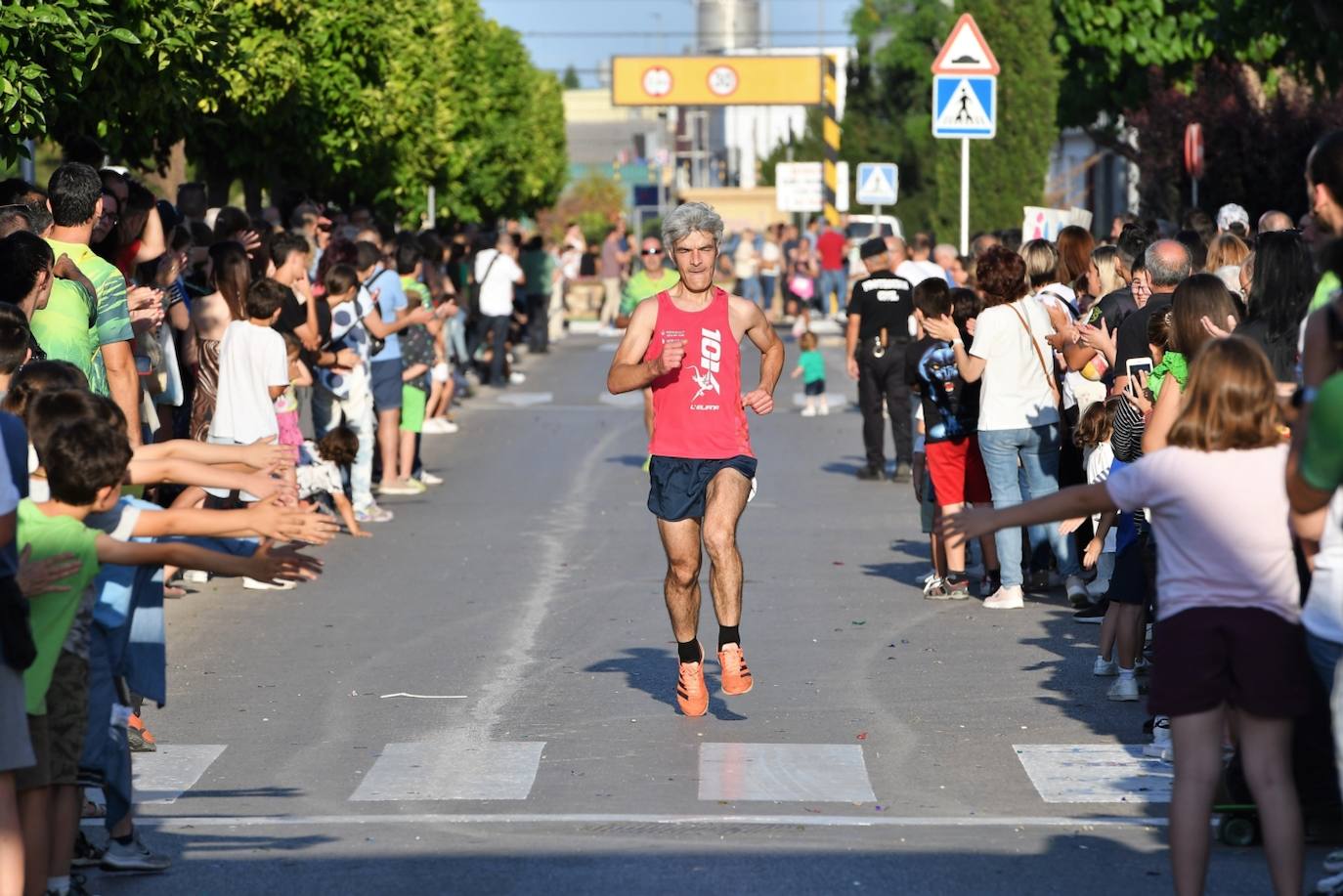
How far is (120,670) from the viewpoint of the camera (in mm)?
6742

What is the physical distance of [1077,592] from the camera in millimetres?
11969

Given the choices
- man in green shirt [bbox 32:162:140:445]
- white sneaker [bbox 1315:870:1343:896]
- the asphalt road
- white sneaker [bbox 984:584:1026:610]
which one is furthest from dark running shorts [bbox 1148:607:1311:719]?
white sneaker [bbox 984:584:1026:610]

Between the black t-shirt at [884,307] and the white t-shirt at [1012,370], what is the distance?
6.01 m

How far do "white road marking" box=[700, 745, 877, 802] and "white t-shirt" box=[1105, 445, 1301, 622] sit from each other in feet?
6.88

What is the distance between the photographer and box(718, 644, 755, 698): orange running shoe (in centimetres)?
918

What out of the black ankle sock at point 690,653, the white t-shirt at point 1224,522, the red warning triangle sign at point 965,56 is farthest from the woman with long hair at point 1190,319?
the red warning triangle sign at point 965,56

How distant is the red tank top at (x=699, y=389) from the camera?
922 centimetres

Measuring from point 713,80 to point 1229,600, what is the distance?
8427cm

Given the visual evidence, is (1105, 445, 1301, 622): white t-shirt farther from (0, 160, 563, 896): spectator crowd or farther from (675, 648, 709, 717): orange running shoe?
(675, 648, 709, 717): orange running shoe

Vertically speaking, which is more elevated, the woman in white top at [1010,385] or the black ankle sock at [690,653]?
the woman in white top at [1010,385]

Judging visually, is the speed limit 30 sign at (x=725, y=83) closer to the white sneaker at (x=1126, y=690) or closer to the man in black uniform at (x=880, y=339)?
the man in black uniform at (x=880, y=339)

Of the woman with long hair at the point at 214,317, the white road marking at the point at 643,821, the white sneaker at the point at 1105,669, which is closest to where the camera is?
the white road marking at the point at 643,821

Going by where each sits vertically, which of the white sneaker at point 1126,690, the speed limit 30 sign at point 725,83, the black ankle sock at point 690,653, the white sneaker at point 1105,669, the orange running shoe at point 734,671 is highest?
the speed limit 30 sign at point 725,83

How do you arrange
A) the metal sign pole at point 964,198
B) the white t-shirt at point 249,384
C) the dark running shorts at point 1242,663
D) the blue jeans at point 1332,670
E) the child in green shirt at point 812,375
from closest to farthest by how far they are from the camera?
the blue jeans at point 1332,670 < the dark running shorts at point 1242,663 < the white t-shirt at point 249,384 < the metal sign pole at point 964,198 < the child in green shirt at point 812,375
